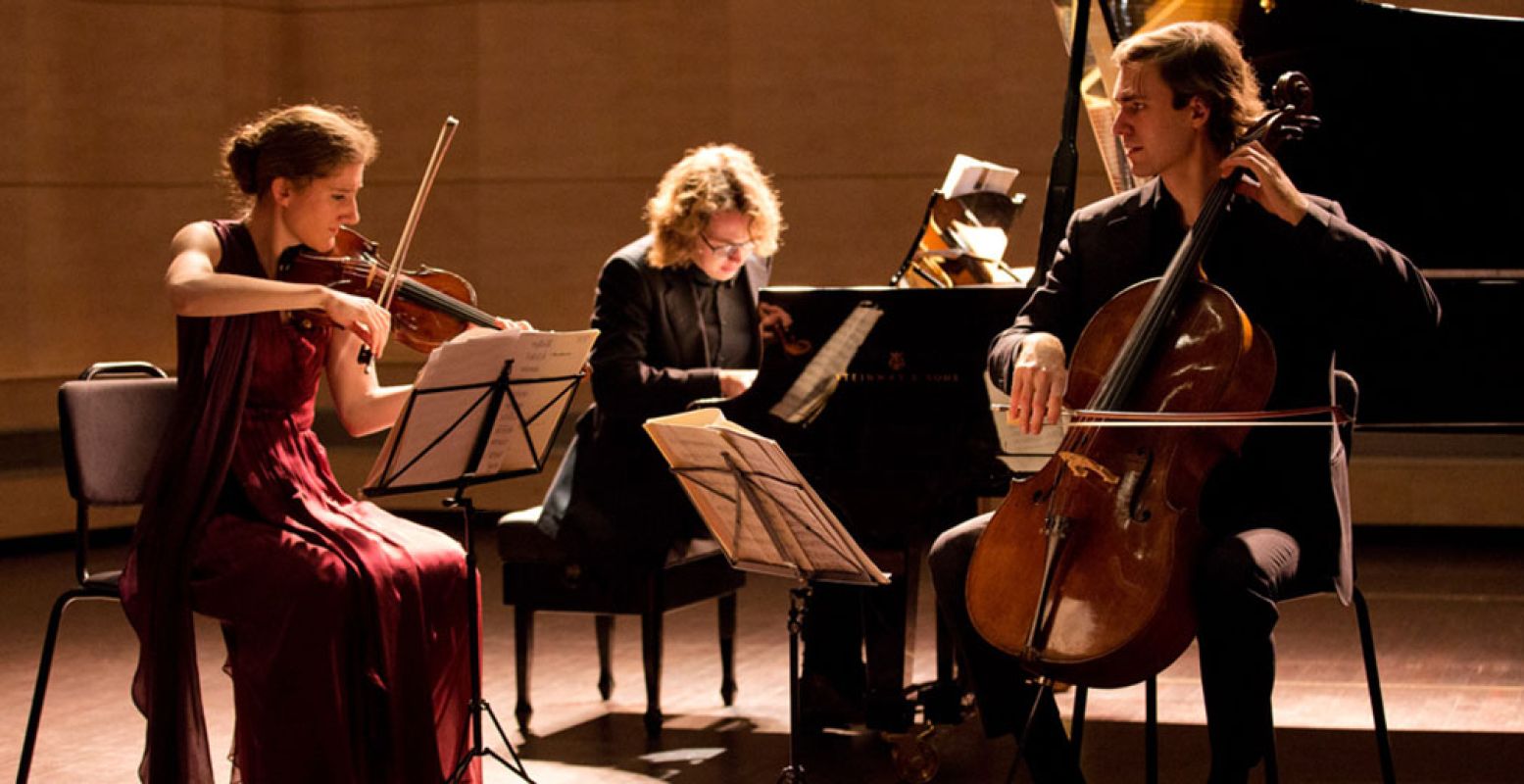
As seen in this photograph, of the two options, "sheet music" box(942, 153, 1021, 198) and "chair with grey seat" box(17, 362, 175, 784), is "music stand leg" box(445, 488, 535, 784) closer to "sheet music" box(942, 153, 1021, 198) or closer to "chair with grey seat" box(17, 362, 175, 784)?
"chair with grey seat" box(17, 362, 175, 784)

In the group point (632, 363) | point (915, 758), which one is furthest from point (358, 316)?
point (915, 758)

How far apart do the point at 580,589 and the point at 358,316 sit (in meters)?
1.21

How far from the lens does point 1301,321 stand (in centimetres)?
248

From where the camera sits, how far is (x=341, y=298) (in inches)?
101

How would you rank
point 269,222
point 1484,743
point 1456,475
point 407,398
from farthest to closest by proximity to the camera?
point 1456,475
point 1484,743
point 269,222
point 407,398

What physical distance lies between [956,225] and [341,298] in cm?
143

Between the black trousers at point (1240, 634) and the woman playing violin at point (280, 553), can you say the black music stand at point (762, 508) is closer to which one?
the black trousers at point (1240, 634)

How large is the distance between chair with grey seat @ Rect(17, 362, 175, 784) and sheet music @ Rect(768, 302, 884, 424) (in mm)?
1103

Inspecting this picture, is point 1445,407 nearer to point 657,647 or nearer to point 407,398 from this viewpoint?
point 657,647

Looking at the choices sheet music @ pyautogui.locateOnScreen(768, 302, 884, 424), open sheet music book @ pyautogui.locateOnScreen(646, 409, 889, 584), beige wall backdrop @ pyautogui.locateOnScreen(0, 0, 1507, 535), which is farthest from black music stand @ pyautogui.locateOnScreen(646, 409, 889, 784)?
beige wall backdrop @ pyautogui.locateOnScreen(0, 0, 1507, 535)

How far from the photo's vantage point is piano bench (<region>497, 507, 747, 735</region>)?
355 centimetres

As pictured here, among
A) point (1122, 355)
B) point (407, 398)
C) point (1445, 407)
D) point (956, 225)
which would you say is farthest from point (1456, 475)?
point (407, 398)

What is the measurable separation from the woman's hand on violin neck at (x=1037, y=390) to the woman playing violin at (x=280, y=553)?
37.8 inches

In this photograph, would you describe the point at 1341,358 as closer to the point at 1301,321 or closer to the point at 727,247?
the point at 1301,321
